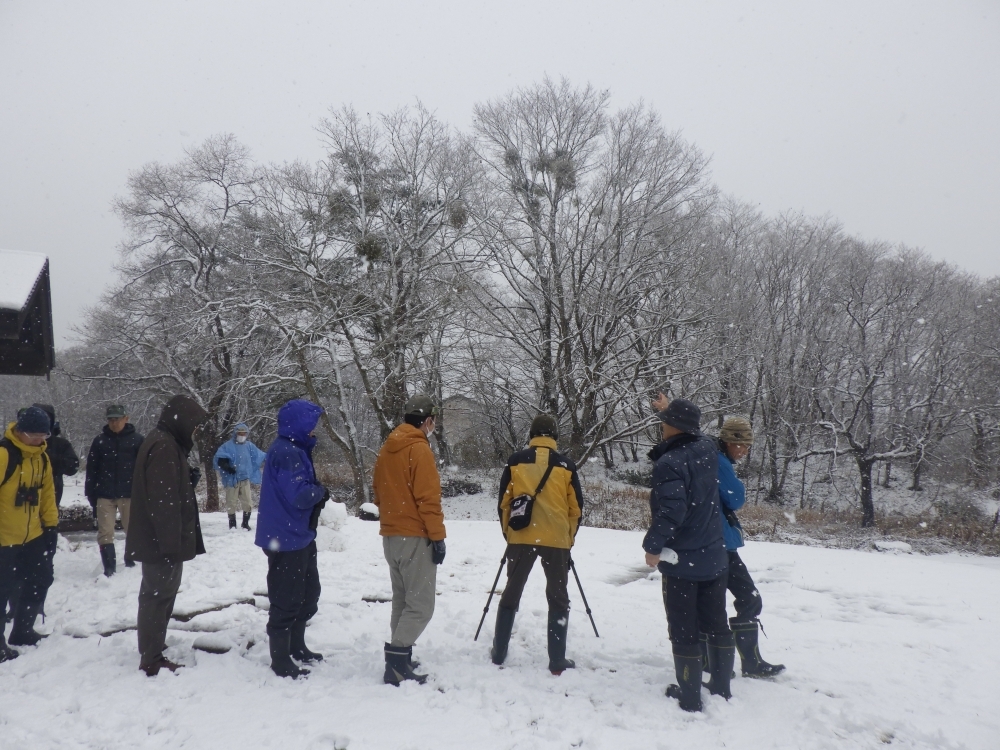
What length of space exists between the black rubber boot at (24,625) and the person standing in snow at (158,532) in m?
1.10

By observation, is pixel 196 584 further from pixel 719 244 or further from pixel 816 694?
pixel 719 244

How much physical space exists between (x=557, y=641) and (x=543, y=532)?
2.41 ft

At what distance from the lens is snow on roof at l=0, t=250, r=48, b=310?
537 cm

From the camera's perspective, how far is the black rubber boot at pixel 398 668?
147 inches

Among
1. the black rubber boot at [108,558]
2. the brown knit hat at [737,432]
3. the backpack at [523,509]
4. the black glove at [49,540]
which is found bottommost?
the black rubber boot at [108,558]

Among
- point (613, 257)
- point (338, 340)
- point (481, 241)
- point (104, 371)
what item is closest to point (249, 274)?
point (338, 340)

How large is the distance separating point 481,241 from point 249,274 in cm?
726

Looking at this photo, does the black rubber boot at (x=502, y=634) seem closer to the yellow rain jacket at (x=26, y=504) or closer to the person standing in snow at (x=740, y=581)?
the person standing in snow at (x=740, y=581)

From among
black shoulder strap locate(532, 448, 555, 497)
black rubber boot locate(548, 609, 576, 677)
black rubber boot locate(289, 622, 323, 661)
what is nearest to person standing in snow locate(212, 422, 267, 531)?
black rubber boot locate(289, 622, 323, 661)

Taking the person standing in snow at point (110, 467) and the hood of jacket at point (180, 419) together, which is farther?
the person standing in snow at point (110, 467)

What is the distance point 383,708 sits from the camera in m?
3.41

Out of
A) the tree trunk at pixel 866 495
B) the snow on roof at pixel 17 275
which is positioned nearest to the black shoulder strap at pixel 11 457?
the snow on roof at pixel 17 275

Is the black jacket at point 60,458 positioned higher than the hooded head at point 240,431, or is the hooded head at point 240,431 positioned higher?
the hooded head at point 240,431

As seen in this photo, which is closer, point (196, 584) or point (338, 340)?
point (196, 584)
